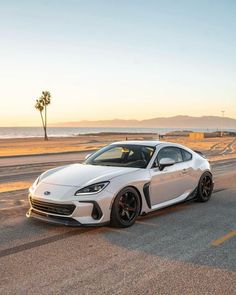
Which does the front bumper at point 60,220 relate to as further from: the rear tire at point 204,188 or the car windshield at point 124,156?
the rear tire at point 204,188

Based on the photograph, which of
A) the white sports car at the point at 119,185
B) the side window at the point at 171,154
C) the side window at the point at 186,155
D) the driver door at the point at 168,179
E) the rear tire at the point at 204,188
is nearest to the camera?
the white sports car at the point at 119,185

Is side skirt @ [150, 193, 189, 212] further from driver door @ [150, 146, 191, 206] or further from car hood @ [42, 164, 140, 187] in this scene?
car hood @ [42, 164, 140, 187]

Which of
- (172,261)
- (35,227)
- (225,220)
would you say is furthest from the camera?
(225,220)

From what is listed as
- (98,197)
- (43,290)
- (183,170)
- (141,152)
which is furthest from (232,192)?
(43,290)

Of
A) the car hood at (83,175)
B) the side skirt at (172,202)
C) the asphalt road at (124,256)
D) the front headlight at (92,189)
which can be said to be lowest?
the asphalt road at (124,256)

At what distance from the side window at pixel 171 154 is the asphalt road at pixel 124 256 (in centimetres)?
117

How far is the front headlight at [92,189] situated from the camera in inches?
232

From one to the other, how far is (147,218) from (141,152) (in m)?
1.30

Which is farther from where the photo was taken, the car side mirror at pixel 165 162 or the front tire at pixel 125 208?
the car side mirror at pixel 165 162

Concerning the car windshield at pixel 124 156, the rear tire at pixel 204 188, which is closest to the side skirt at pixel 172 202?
the rear tire at pixel 204 188

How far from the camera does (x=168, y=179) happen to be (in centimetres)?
730

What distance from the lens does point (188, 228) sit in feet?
20.9

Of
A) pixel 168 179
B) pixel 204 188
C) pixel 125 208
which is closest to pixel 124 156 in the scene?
pixel 168 179

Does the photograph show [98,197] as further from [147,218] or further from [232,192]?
[232,192]
